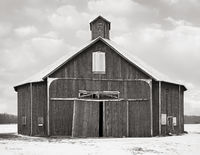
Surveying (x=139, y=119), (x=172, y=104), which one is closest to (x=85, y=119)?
(x=139, y=119)

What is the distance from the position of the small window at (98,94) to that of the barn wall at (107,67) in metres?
1.25

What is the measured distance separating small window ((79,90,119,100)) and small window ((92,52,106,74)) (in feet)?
5.74

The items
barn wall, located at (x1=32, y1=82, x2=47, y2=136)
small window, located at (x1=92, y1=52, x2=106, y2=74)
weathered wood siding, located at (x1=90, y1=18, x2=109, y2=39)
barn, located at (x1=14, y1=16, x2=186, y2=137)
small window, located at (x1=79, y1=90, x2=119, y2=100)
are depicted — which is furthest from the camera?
weathered wood siding, located at (x1=90, y1=18, x2=109, y2=39)

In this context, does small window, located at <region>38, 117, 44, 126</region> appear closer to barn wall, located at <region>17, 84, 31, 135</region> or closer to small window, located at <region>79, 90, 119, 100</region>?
barn wall, located at <region>17, 84, 31, 135</region>

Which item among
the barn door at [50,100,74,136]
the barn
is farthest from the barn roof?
the barn door at [50,100,74,136]

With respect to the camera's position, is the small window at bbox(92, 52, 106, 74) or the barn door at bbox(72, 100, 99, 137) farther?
the small window at bbox(92, 52, 106, 74)

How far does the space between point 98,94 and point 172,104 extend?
306 inches

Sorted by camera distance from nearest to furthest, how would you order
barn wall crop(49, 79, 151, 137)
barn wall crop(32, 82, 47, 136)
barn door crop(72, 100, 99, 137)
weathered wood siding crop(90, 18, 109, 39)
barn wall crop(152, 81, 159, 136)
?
barn door crop(72, 100, 99, 137) → barn wall crop(49, 79, 151, 137) → barn wall crop(152, 81, 159, 136) → barn wall crop(32, 82, 47, 136) → weathered wood siding crop(90, 18, 109, 39)

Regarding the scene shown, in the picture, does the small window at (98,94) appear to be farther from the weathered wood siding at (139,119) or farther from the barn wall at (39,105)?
the barn wall at (39,105)

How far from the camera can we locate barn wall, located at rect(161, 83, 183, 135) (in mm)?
36037

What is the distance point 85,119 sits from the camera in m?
33.0

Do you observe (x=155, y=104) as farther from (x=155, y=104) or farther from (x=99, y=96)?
(x=99, y=96)

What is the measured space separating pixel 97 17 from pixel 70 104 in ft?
30.0

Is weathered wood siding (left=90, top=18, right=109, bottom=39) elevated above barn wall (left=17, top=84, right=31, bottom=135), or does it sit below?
above
